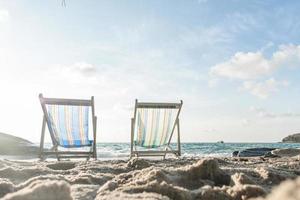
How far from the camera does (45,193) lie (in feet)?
4.80

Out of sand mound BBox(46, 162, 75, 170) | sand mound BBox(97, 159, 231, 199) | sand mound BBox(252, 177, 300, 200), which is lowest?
sand mound BBox(97, 159, 231, 199)

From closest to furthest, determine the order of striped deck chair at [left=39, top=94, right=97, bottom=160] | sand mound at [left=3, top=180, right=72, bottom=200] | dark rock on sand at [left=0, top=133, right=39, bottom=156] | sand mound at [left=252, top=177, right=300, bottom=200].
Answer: sand mound at [left=252, top=177, right=300, bottom=200], sand mound at [left=3, top=180, right=72, bottom=200], striped deck chair at [left=39, top=94, right=97, bottom=160], dark rock on sand at [left=0, top=133, right=39, bottom=156]

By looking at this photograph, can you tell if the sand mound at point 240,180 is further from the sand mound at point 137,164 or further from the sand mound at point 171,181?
the sand mound at point 137,164

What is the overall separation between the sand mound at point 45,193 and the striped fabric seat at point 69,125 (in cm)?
549

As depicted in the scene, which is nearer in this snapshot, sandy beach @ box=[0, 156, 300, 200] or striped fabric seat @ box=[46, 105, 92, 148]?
sandy beach @ box=[0, 156, 300, 200]

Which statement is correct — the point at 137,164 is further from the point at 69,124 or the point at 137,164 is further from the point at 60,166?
the point at 69,124

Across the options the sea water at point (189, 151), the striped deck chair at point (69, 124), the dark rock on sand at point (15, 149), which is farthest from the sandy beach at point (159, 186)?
the dark rock on sand at point (15, 149)

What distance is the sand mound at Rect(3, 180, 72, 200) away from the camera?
4.50 feet

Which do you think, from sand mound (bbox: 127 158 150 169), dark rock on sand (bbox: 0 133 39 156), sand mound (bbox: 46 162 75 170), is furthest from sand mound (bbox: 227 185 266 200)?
dark rock on sand (bbox: 0 133 39 156)

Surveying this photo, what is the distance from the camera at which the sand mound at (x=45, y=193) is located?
1370mm

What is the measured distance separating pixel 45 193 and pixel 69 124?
18.5 ft

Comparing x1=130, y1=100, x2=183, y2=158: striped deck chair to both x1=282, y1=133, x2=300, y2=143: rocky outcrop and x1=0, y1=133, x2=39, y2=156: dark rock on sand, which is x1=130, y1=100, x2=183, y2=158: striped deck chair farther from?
x1=282, y1=133, x2=300, y2=143: rocky outcrop

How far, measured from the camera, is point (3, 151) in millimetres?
15906

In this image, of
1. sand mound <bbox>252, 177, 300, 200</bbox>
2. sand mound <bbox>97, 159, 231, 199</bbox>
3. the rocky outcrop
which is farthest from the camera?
the rocky outcrop
